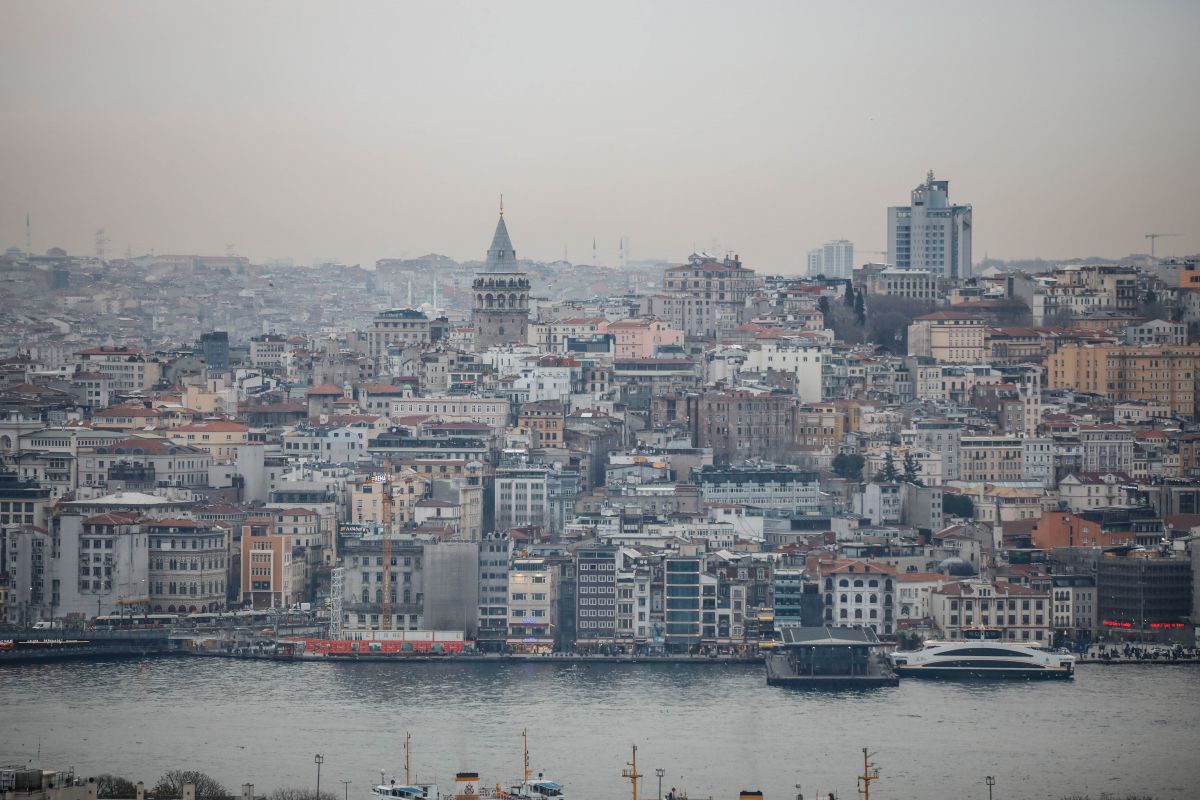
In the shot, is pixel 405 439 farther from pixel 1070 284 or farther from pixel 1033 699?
pixel 1070 284

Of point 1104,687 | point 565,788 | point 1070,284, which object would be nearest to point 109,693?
point 565,788

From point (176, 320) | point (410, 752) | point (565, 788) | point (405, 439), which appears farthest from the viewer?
point (176, 320)

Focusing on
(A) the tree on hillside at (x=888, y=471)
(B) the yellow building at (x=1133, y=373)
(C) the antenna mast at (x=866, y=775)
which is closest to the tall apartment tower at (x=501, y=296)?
(B) the yellow building at (x=1133, y=373)

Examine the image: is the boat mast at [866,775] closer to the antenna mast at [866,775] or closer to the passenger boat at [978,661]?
the antenna mast at [866,775]

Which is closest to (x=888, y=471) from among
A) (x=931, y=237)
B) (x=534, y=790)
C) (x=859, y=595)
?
(x=859, y=595)

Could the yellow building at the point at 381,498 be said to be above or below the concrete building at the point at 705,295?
below

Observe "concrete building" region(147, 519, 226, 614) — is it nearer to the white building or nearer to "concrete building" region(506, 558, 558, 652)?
"concrete building" region(506, 558, 558, 652)
